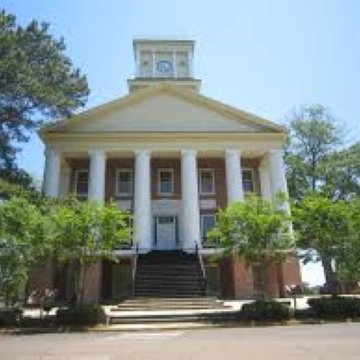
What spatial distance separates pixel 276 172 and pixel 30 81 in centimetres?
1466

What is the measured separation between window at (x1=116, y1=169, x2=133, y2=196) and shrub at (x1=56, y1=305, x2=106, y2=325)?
1572cm

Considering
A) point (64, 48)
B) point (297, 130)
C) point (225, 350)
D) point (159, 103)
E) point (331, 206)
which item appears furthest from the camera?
point (297, 130)

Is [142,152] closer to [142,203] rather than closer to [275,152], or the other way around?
[142,203]

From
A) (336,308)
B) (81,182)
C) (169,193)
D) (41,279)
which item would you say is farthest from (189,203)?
(336,308)

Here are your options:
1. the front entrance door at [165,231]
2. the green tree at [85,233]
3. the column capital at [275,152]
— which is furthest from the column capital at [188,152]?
the green tree at [85,233]

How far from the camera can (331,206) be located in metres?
19.3

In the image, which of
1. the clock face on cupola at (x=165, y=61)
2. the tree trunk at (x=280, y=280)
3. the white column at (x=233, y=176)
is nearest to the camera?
the tree trunk at (x=280, y=280)

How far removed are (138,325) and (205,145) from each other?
15937mm

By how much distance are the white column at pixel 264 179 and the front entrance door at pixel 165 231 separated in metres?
5.97

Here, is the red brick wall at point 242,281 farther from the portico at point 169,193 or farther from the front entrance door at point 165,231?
the front entrance door at point 165,231

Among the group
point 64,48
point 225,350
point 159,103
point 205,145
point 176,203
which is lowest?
point 225,350

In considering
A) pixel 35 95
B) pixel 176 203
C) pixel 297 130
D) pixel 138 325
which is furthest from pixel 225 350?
pixel 297 130

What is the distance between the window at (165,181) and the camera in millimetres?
33500

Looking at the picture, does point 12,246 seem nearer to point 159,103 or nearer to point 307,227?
point 307,227
